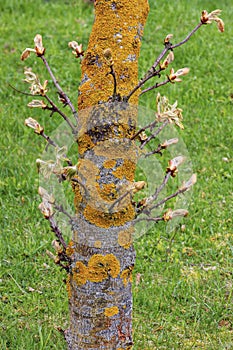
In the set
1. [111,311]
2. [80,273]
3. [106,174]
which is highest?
[106,174]

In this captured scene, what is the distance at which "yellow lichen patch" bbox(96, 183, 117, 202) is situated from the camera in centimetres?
197

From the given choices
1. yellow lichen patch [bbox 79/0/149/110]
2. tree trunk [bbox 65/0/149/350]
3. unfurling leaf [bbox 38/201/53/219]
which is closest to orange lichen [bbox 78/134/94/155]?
tree trunk [bbox 65/0/149/350]

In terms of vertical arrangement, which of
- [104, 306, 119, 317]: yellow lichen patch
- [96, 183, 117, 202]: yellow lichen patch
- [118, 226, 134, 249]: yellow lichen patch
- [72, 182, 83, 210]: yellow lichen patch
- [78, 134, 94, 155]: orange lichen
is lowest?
[104, 306, 119, 317]: yellow lichen patch

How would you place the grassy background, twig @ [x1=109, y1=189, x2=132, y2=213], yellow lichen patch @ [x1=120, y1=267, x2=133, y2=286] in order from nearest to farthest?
twig @ [x1=109, y1=189, x2=132, y2=213]
yellow lichen patch @ [x1=120, y1=267, x2=133, y2=286]
the grassy background

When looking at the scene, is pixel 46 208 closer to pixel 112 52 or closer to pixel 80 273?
pixel 80 273

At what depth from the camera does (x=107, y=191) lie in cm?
197

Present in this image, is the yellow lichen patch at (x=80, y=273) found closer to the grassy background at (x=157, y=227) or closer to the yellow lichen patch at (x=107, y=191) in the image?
the yellow lichen patch at (x=107, y=191)

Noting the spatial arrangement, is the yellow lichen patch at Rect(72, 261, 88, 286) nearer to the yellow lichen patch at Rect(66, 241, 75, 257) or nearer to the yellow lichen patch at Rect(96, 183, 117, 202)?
the yellow lichen patch at Rect(66, 241, 75, 257)

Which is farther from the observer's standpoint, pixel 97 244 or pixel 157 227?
pixel 157 227

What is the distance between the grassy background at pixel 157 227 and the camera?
321cm

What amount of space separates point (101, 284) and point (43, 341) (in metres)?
1.04

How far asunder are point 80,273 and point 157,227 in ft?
7.10

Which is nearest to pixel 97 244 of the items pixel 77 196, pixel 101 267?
pixel 101 267

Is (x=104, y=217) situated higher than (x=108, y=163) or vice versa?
(x=108, y=163)
